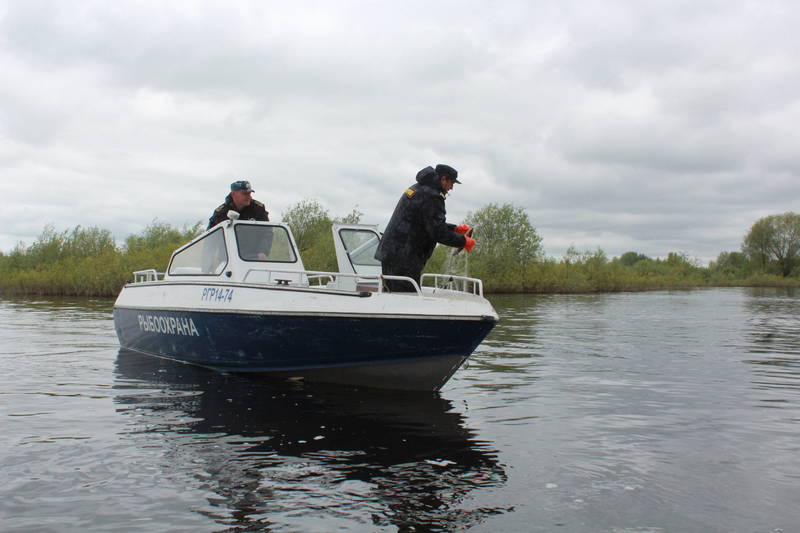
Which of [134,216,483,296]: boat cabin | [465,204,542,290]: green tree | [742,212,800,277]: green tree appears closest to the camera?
[134,216,483,296]: boat cabin

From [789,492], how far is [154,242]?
5490 cm

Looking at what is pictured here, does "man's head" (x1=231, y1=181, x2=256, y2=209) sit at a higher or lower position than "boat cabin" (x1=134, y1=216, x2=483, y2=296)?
higher

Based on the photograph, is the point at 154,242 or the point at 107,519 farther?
the point at 154,242

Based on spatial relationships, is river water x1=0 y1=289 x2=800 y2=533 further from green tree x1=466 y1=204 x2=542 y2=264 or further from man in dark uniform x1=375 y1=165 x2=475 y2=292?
green tree x1=466 y1=204 x2=542 y2=264

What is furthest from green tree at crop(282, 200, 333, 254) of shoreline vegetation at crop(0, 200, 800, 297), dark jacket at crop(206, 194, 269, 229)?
dark jacket at crop(206, 194, 269, 229)

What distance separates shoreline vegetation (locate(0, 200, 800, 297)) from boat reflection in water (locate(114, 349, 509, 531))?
29.5 metres

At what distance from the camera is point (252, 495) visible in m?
4.73

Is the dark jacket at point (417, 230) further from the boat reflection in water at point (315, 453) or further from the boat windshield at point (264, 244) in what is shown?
the boat windshield at point (264, 244)

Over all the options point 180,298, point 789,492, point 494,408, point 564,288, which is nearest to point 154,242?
point 564,288

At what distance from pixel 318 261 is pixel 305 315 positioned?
1321 inches

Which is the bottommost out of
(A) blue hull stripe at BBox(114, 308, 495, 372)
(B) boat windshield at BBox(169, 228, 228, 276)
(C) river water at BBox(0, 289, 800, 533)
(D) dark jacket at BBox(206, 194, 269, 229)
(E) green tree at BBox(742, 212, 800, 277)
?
(C) river water at BBox(0, 289, 800, 533)

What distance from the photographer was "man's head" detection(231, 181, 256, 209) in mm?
10203

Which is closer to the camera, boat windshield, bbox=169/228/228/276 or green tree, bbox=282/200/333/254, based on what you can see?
boat windshield, bbox=169/228/228/276

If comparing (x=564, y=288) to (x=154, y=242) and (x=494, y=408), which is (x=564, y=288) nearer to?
(x=154, y=242)
